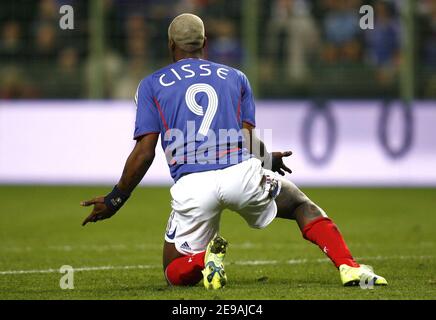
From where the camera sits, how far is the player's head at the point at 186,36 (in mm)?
7041

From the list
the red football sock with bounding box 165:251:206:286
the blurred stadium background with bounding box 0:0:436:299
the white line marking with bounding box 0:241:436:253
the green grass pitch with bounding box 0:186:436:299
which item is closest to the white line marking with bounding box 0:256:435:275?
the green grass pitch with bounding box 0:186:436:299

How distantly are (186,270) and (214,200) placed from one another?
548mm

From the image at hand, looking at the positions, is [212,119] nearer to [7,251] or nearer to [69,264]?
[69,264]

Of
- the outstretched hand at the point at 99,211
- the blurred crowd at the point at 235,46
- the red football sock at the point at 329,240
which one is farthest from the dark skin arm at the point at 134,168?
the blurred crowd at the point at 235,46

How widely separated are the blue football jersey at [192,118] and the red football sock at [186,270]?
56cm

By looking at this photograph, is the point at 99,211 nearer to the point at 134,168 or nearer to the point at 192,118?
A: the point at 134,168

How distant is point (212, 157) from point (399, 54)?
11111 mm

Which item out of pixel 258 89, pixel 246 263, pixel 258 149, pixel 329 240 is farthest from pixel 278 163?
pixel 258 89

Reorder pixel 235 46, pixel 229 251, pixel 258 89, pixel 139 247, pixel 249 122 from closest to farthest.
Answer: pixel 249 122
pixel 229 251
pixel 139 247
pixel 258 89
pixel 235 46

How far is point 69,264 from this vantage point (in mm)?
8742

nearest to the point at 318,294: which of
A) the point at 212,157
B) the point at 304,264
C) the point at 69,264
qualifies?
the point at 212,157

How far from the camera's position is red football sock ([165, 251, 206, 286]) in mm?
6961

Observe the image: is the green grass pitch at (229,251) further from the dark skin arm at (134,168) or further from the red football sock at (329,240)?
the dark skin arm at (134,168)

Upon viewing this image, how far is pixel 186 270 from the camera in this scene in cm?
698
